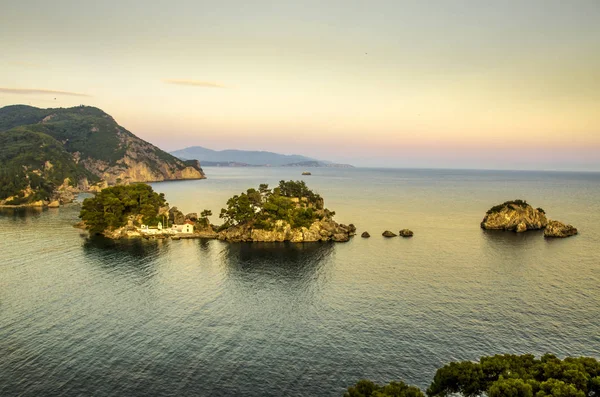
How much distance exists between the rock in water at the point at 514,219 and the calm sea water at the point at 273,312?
1860cm

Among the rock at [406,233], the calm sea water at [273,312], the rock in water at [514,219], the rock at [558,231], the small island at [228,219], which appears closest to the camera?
the calm sea water at [273,312]

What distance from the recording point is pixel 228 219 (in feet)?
391

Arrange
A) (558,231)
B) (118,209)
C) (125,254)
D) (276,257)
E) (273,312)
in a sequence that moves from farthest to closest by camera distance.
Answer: (118,209) < (558,231) < (125,254) < (276,257) < (273,312)

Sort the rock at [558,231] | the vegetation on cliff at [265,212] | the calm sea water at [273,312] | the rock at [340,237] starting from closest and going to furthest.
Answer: the calm sea water at [273,312], the rock at [340,237], the vegetation on cliff at [265,212], the rock at [558,231]

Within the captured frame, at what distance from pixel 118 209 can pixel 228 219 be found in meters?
35.5

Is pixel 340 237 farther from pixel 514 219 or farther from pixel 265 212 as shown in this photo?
pixel 514 219

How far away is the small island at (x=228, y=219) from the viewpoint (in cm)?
11288

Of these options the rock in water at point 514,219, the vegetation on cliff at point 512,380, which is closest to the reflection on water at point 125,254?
the vegetation on cliff at point 512,380

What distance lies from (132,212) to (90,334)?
7806 centimetres

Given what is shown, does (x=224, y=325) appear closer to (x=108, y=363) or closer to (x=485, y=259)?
(x=108, y=363)

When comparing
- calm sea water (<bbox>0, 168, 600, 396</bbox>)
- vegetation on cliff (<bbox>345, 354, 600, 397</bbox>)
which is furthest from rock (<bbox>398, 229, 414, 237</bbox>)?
vegetation on cliff (<bbox>345, 354, 600, 397</bbox>)

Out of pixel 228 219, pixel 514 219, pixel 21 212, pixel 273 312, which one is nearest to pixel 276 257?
pixel 228 219

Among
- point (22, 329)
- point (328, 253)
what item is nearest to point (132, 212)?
point (328, 253)

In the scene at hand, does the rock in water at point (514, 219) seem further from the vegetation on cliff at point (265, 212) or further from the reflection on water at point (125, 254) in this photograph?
the reflection on water at point (125, 254)
